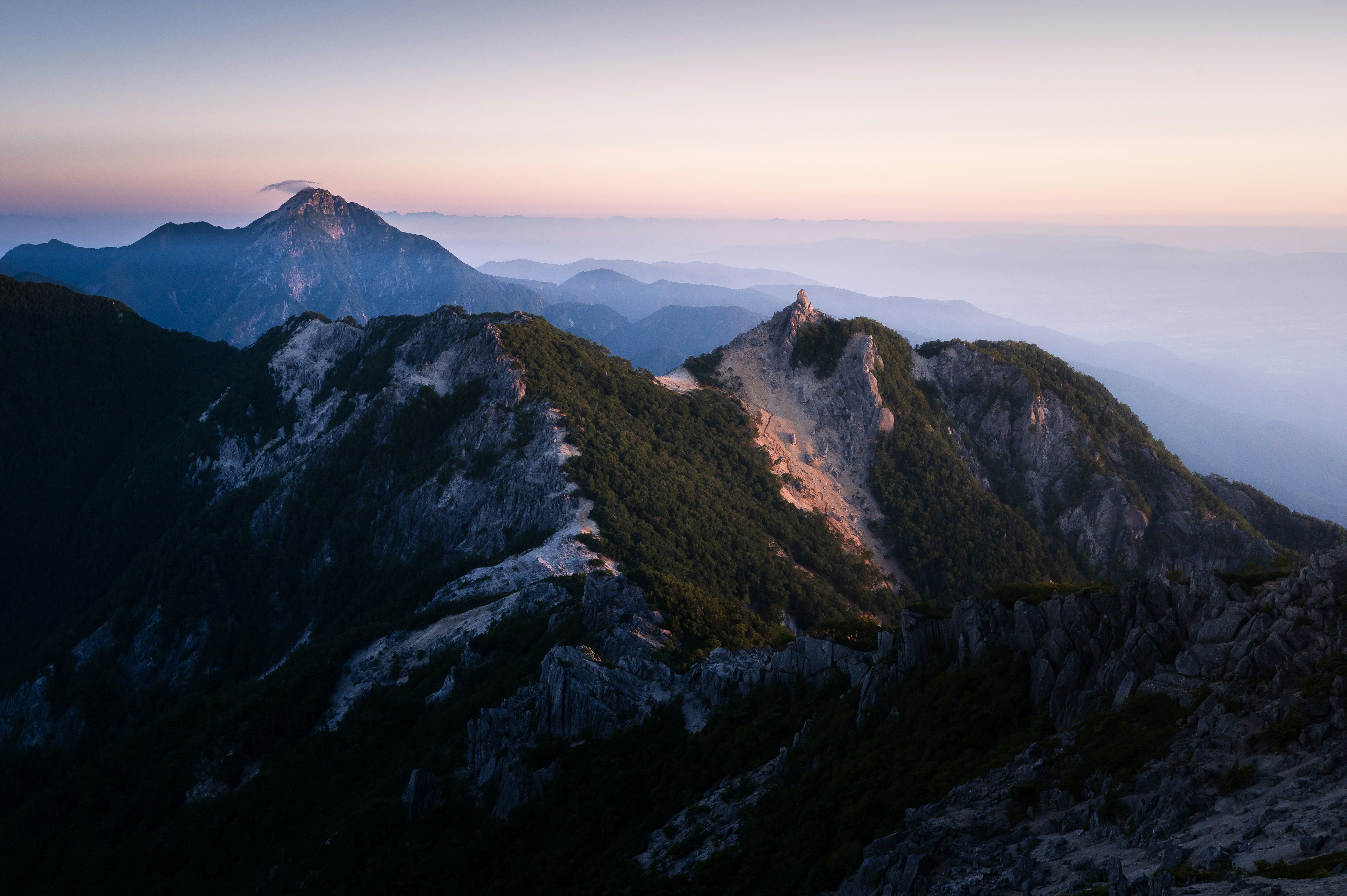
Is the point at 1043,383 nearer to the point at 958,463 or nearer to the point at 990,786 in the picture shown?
the point at 958,463

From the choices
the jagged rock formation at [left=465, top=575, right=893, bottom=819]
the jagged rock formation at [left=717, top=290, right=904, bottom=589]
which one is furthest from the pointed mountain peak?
the jagged rock formation at [left=465, top=575, right=893, bottom=819]

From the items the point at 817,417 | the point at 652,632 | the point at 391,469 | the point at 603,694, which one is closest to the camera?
the point at 603,694

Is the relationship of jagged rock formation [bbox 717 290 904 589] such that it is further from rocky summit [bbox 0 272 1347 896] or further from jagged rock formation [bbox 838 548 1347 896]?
jagged rock formation [bbox 838 548 1347 896]

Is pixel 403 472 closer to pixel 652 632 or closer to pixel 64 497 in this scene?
pixel 652 632

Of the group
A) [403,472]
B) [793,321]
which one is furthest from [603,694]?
[793,321]

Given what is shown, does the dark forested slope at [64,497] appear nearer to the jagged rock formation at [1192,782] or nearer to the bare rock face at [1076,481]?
the bare rock face at [1076,481]

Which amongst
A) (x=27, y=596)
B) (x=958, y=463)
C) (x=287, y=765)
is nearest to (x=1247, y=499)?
(x=958, y=463)
